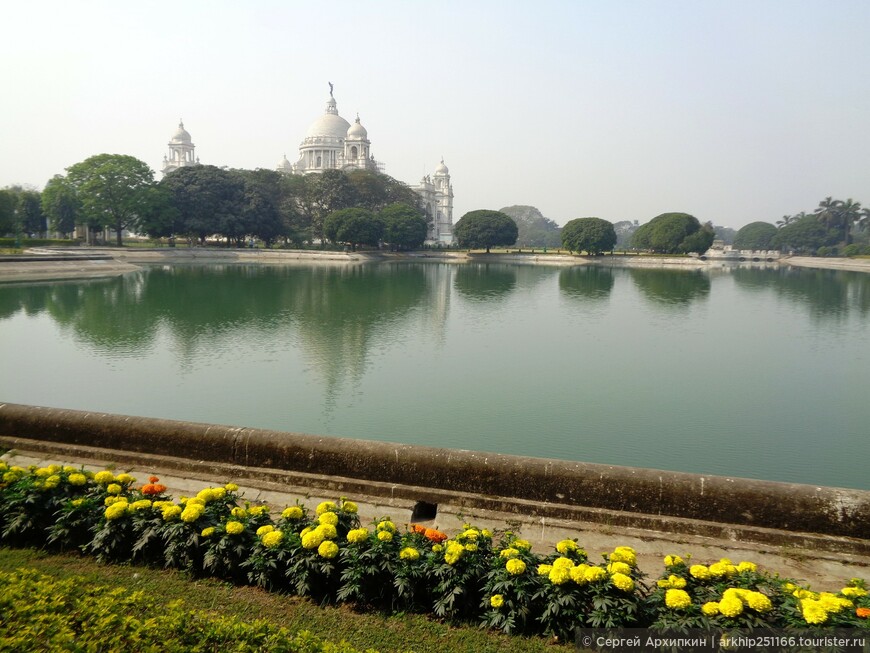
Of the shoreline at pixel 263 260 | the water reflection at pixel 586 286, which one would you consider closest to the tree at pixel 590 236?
the shoreline at pixel 263 260

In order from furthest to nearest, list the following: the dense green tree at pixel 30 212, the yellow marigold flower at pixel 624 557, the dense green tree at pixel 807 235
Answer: the dense green tree at pixel 807 235
the dense green tree at pixel 30 212
the yellow marigold flower at pixel 624 557

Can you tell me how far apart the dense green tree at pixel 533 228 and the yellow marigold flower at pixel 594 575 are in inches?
5066

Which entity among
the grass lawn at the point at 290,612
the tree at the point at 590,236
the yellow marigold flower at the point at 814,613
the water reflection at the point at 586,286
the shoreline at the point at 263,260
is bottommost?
the grass lawn at the point at 290,612

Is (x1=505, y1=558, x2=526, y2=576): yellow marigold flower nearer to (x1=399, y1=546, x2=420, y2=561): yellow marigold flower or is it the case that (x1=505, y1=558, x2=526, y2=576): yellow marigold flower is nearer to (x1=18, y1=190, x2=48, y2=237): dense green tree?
(x1=399, y1=546, x2=420, y2=561): yellow marigold flower

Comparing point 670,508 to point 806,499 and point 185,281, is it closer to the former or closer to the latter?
point 806,499

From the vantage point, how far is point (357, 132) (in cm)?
10019

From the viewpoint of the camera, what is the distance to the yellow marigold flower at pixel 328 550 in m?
3.88

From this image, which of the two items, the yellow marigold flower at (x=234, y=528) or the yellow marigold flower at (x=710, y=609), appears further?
the yellow marigold flower at (x=234, y=528)

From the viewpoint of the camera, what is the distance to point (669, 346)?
1884 centimetres

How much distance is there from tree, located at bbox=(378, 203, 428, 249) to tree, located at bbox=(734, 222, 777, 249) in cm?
6879

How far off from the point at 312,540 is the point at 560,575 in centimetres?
156

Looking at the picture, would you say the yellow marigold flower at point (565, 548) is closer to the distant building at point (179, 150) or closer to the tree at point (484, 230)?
the tree at point (484, 230)

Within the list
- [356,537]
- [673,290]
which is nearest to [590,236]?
[673,290]

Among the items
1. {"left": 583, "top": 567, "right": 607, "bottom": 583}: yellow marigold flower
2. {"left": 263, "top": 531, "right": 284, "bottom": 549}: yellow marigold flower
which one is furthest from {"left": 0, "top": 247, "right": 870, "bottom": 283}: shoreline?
{"left": 583, "top": 567, "right": 607, "bottom": 583}: yellow marigold flower
